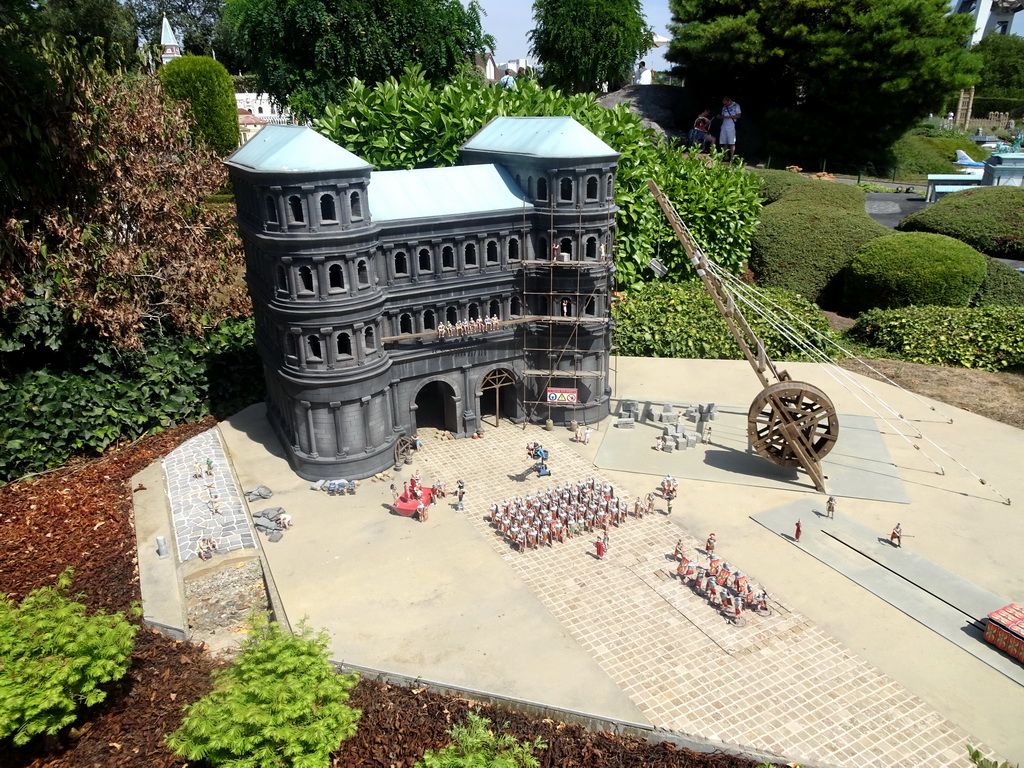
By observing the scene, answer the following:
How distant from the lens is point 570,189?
32.5m

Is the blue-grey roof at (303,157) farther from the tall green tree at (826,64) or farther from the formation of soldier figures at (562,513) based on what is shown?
the tall green tree at (826,64)

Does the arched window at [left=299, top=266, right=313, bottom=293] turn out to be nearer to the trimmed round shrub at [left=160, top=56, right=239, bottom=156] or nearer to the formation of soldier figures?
the formation of soldier figures

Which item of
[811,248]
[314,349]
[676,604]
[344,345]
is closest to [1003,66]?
[811,248]

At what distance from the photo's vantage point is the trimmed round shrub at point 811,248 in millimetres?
53781

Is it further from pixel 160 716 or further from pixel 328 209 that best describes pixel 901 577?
pixel 328 209

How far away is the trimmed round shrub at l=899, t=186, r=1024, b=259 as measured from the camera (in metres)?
52.6

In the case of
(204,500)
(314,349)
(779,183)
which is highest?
(779,183)

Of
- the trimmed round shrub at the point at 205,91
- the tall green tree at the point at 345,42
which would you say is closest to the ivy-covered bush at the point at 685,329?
the tall green tree at the point at 345,42

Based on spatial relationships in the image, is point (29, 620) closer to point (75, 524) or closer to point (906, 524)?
point (75, 524)

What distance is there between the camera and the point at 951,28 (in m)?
69.8

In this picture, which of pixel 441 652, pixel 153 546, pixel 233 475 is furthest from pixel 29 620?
pixel 233 475

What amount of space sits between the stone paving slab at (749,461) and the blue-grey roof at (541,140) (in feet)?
42.3

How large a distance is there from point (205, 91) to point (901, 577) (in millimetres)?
70245

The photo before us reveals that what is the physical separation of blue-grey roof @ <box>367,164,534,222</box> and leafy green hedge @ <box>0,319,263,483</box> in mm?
13317
